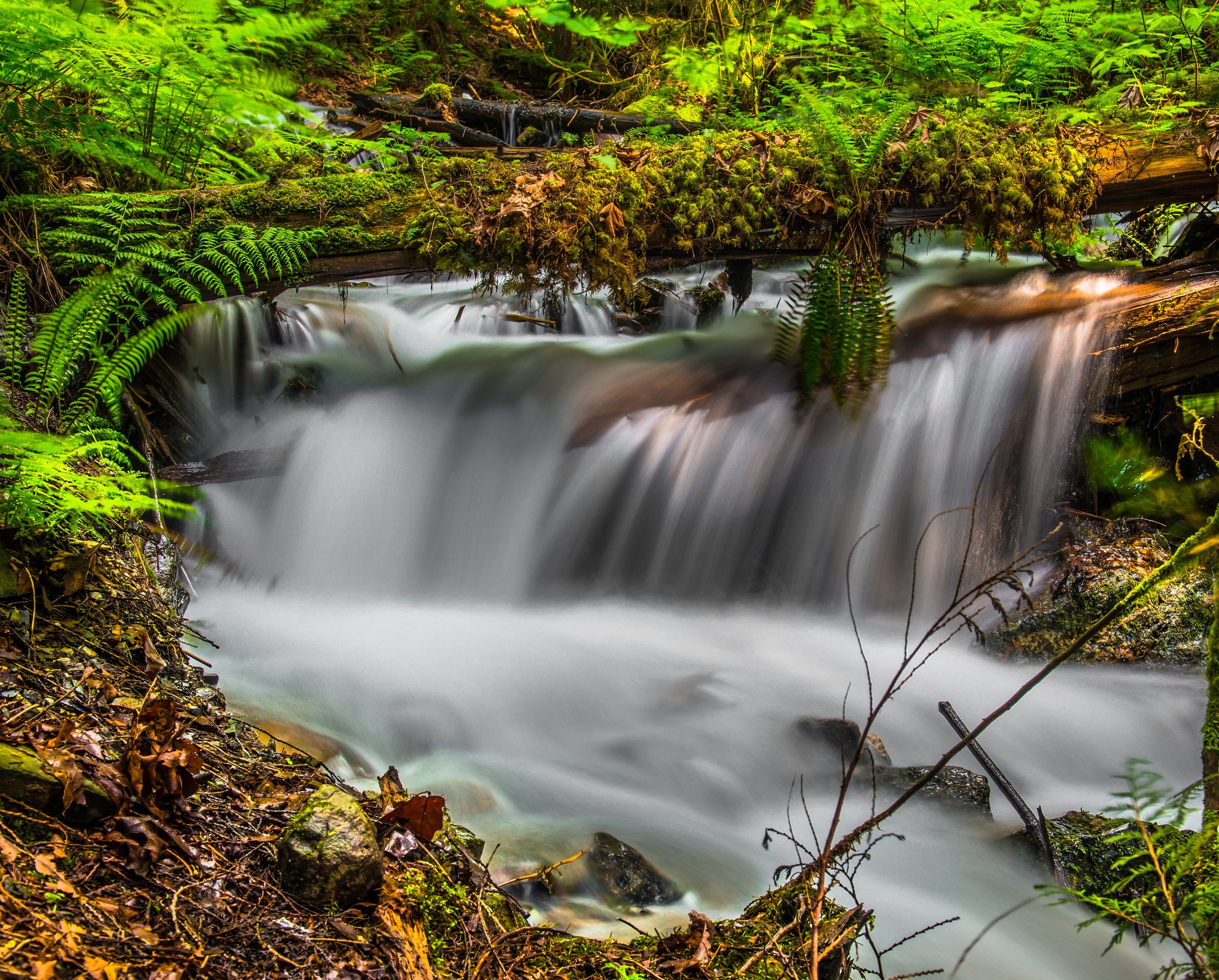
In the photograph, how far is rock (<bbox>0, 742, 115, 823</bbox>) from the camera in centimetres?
156

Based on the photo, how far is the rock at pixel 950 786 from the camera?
345cm

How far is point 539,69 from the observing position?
929 cm

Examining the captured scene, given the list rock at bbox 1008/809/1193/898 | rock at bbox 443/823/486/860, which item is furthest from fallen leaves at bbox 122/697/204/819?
rock at bbox 1008/809/1193/898

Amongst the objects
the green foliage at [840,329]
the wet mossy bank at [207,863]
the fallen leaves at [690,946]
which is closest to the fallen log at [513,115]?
the green foliage at [840,329]

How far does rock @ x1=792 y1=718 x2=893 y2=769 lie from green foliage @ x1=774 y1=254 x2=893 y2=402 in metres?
2.48

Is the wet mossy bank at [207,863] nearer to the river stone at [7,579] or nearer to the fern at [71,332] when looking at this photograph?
the river stone at [7,579]

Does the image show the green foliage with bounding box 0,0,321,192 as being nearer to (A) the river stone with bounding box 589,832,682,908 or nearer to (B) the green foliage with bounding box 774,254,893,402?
(B) the green foliage with bounding box 774,254,893,402

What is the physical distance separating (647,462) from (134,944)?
4.33 meters

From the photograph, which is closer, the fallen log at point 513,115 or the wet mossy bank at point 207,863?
the wet mossy bank at point 207,863

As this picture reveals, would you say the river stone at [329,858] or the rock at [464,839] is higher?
the river stone at [329,858]

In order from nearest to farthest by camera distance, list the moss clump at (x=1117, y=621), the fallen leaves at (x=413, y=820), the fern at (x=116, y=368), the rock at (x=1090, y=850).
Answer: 1. the fallen leaves at (x=413, y=820)
2. the rock at (x=1090, y=850)
3. the fern at (x=116, y=368)
4. the moss clump at (x=1117, y=621)

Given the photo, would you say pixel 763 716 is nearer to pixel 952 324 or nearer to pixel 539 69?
pixel 952 324

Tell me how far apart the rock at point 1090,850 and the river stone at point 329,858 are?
263 cm

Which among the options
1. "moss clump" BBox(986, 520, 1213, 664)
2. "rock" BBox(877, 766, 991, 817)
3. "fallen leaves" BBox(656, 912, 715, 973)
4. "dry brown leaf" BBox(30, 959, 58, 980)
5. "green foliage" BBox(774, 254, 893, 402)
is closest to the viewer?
"dry brown leaf" BBox(30, 959, 58, 980)
